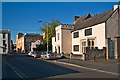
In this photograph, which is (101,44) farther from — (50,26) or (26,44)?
(26,44)

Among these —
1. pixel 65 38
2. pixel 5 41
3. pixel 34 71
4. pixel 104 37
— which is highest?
pixel 5 41

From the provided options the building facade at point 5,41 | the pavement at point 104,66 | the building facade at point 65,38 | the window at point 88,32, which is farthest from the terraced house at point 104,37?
the building facade at point 5,41

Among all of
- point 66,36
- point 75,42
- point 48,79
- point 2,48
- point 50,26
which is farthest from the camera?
point 2,48

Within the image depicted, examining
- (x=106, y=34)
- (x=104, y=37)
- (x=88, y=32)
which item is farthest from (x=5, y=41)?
(x=106, y=34)

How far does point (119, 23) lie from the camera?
42.3 metres

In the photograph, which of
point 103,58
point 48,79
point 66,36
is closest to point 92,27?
point 103,58

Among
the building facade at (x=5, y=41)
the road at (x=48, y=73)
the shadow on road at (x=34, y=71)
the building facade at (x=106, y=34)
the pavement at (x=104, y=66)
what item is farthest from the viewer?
the building facade at (x=5, y=41)

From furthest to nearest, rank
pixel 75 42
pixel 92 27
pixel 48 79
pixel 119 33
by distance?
pixel 75 42 < pixel 92 27 < pixel 119 33 < pixel 48 79

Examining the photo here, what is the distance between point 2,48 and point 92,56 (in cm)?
7140

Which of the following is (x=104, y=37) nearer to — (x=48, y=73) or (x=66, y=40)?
(x=66, y=40)

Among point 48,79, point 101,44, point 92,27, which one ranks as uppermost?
point 92,27

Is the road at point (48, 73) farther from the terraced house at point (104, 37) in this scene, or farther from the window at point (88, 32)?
the window at point (88, 32)

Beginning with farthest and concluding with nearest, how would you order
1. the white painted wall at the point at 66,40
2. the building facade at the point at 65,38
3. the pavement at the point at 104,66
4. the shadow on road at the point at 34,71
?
→ the white painted wall at the point at 66,40, the building facade at the point at 65,38, the pavement at the point at 104,66, the shadow on road at the point at 34,71

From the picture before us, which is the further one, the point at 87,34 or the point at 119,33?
the point at 87,34
